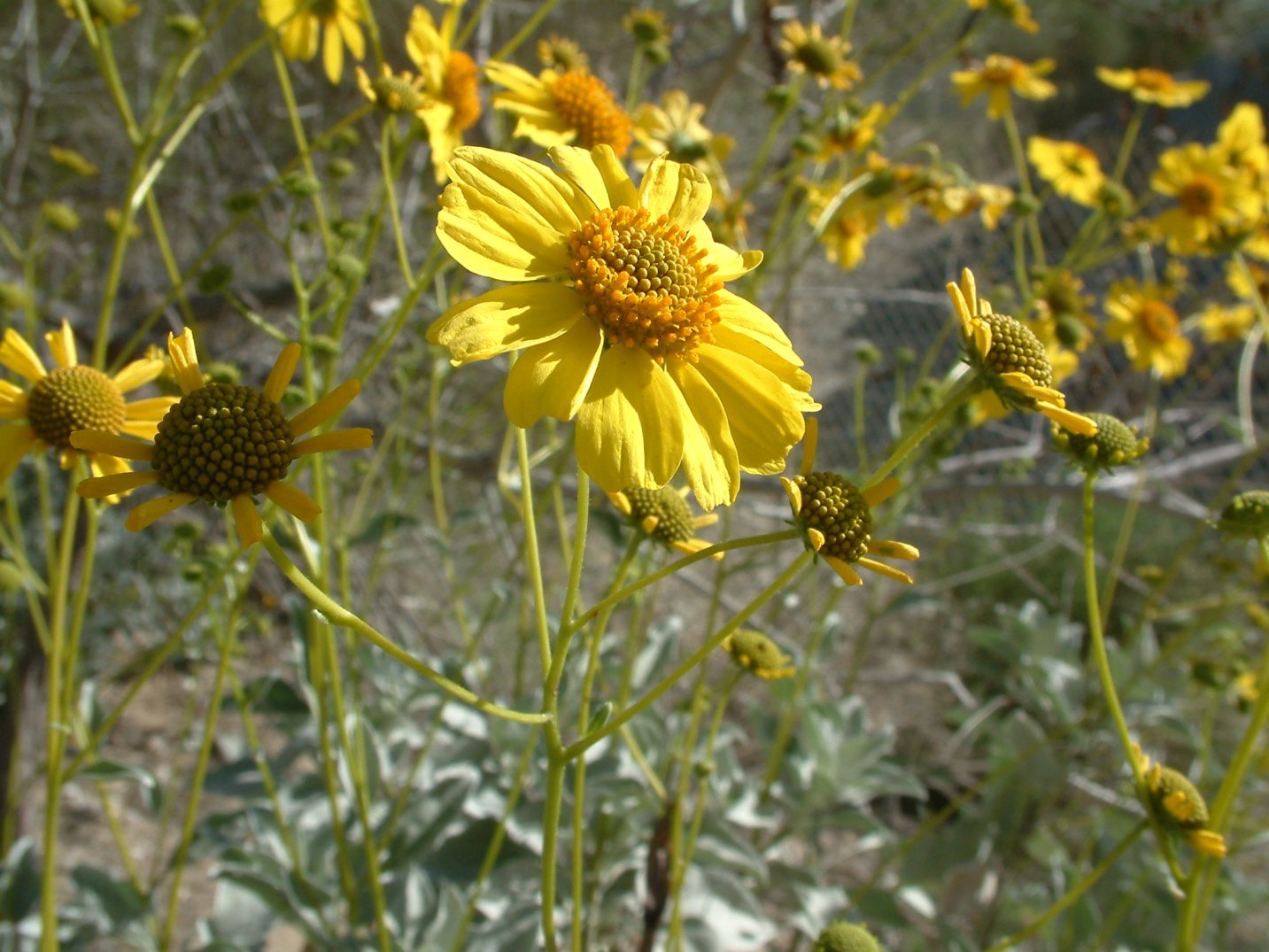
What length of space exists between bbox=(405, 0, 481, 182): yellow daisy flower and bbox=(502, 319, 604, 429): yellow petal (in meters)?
0.59

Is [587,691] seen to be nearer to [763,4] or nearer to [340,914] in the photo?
[340,914]

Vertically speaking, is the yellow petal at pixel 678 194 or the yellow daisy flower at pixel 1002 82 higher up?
the yellow daisy flower at pixel 1002 82

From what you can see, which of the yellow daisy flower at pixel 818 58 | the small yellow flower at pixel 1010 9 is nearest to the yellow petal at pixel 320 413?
the yellow daisy flower at pixel 818 58

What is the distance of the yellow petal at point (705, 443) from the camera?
68 centimetres

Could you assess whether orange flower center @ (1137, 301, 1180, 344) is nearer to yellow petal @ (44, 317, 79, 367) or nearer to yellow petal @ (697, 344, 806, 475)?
yellow petal @ (697, 344, 806, 475)

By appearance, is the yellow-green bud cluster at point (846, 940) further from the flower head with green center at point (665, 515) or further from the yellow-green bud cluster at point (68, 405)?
the yellow-green bud cluster at point (68, 405)

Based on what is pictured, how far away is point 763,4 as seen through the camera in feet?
8.16

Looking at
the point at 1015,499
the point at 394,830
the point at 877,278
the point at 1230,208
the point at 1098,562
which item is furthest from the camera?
the point at 877,278

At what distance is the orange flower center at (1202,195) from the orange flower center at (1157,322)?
0.28 m

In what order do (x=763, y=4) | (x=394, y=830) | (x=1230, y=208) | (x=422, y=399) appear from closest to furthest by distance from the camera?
1. (x=394, y=830)
2. (x=1230, y=208)
3. (x=763, y=4)
4. (x=422, y=399)

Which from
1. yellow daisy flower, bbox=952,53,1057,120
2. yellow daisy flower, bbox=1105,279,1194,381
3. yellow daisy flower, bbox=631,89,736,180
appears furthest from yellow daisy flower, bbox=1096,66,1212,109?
yellow daisy flower, bbox=631,89,736,180

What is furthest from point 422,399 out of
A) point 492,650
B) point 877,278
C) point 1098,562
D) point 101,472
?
point 877,278

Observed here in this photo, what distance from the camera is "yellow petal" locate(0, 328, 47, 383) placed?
96 cm

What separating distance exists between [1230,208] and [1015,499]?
2735mm
